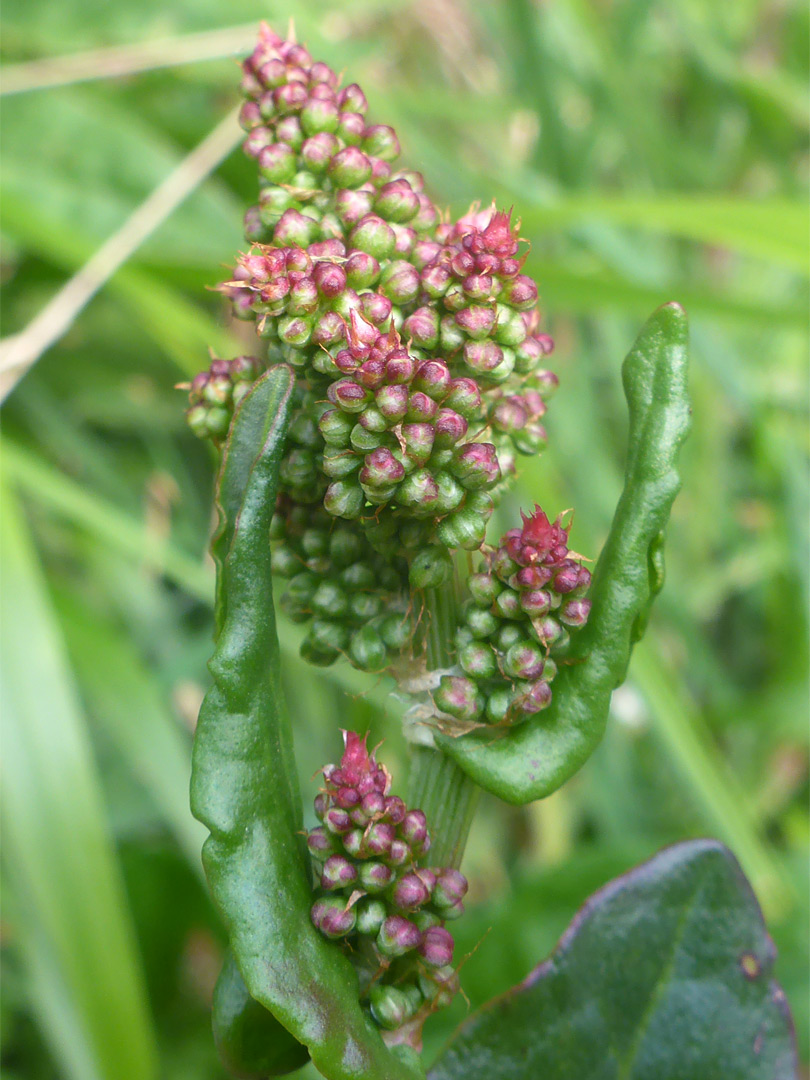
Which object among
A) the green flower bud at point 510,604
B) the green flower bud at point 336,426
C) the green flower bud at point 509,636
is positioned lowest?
the green flower bud at point 509,636

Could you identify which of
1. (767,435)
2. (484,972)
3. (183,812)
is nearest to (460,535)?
(484,972)

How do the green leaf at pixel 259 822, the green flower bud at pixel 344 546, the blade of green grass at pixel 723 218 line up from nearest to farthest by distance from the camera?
the green leaf at pixel 259 822 < the green flower bud at pixel 344 546 < the blade of green grass at pixel 723 218

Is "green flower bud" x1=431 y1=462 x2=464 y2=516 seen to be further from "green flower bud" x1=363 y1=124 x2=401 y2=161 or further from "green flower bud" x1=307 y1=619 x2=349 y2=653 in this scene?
"green flower bud" x1=363 y1=124 x2=401 y2=161

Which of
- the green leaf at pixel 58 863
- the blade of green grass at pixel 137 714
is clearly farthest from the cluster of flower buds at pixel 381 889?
the blade of green grass at pixel 137 714

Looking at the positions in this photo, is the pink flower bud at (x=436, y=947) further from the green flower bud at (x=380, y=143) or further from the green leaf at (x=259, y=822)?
the green flower bud at (x=380, y=143)

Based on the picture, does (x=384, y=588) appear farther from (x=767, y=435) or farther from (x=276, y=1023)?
(x=767, y=435)

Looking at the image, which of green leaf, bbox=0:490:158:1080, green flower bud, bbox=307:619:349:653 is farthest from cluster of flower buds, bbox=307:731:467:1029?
green leaf, bbox=0:490:158:1080
